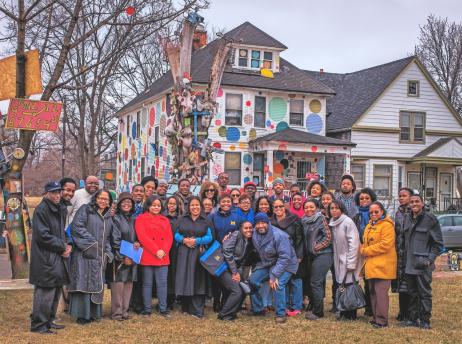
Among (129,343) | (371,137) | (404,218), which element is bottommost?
(129,343)

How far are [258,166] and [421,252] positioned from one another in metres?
18.0

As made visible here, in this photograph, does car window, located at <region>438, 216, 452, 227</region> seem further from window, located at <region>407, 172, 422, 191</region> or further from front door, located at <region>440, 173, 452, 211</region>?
front door, located at <region>440, 173, 452, 211</region>

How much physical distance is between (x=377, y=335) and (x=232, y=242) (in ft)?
7.66

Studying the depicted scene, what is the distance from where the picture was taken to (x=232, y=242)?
847 cm

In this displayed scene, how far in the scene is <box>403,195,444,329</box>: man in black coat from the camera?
303 inches

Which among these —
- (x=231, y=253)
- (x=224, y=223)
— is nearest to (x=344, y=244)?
(x=231, y=253)

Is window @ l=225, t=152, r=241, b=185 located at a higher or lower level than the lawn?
higher

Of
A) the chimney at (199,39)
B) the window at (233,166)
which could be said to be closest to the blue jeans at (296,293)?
the window at (233,166)

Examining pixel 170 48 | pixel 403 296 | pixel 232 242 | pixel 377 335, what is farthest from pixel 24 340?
pixel 170 48

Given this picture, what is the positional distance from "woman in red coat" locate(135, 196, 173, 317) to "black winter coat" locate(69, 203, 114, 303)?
23.6 inches

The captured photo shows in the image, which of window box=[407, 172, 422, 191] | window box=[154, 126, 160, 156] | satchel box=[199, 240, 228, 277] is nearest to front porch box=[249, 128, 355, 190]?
window box=[154, 126, 160, 156]

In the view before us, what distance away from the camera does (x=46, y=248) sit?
7.10 m

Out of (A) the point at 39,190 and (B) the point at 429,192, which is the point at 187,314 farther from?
(A) the point at 39,190

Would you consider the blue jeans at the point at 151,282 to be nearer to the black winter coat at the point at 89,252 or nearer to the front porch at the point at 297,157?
the black winter coat at the point at 89,252
